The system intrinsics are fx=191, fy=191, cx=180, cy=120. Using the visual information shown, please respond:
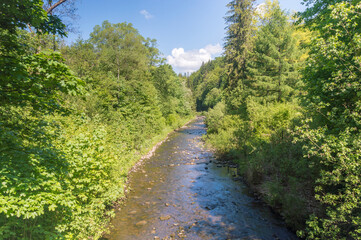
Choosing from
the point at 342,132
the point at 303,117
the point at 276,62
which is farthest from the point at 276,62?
the point at 342,132

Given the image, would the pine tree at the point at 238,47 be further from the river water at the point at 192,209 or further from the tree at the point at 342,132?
the tree at the point at 342,132

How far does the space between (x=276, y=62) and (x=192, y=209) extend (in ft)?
51.2

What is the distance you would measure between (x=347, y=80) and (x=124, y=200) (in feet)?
34.9

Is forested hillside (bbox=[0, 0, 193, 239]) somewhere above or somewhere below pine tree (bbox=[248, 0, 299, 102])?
below

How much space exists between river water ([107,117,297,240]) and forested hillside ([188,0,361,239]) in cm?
111

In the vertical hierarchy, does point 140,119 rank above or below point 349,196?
→ above

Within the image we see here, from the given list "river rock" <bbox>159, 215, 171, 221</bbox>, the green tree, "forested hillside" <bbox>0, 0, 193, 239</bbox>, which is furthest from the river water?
the green tree

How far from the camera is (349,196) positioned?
4.91 meters

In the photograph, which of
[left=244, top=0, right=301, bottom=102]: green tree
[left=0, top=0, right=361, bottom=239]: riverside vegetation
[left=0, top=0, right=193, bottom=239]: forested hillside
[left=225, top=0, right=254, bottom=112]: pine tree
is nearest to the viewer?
[left=0, top=0, right=193, bottom=239]: forested hillside

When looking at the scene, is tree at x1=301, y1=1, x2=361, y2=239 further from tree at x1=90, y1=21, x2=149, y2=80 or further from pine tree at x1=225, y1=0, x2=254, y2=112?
tree at x1=90, y1=21, x2=149, y2=80

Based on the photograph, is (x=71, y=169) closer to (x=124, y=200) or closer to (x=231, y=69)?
(x=124, y=200)

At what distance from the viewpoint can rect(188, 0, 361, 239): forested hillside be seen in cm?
508

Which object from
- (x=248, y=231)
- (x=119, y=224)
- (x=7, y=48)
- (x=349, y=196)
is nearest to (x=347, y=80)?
(x=349, y=196)

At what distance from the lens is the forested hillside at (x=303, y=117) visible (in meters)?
5.08
